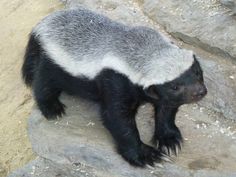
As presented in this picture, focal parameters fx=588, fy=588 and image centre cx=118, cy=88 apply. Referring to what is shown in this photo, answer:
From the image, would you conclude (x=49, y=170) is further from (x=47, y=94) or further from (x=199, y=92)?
(x=199, y=92)

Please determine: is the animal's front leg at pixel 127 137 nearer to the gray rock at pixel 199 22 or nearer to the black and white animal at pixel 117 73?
the black and white animal at pixel 117 73

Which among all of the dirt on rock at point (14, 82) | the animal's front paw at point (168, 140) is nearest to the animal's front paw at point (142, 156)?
the animal's front paw at point (168, 140)

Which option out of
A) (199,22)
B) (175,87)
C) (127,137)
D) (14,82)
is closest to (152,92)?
(175,87)

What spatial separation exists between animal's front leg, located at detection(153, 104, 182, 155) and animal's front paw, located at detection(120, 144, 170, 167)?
12 cm

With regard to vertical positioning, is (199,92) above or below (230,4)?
above

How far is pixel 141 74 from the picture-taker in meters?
4.05

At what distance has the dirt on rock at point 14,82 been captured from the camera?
514cm

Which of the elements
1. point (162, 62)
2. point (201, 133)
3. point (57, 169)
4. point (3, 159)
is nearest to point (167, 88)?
point (162, 62)

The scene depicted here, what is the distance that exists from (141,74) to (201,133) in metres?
1.04

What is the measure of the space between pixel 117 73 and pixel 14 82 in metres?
1.92

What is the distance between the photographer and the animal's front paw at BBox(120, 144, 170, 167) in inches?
177

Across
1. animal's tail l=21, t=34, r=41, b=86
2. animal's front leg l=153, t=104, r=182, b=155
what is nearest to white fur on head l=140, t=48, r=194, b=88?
animal's front leg l=153, t=104, r=182, b=155

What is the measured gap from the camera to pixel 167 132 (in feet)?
15.5

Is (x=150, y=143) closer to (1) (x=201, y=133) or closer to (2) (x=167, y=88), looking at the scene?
(1) (x=201, y=133)
